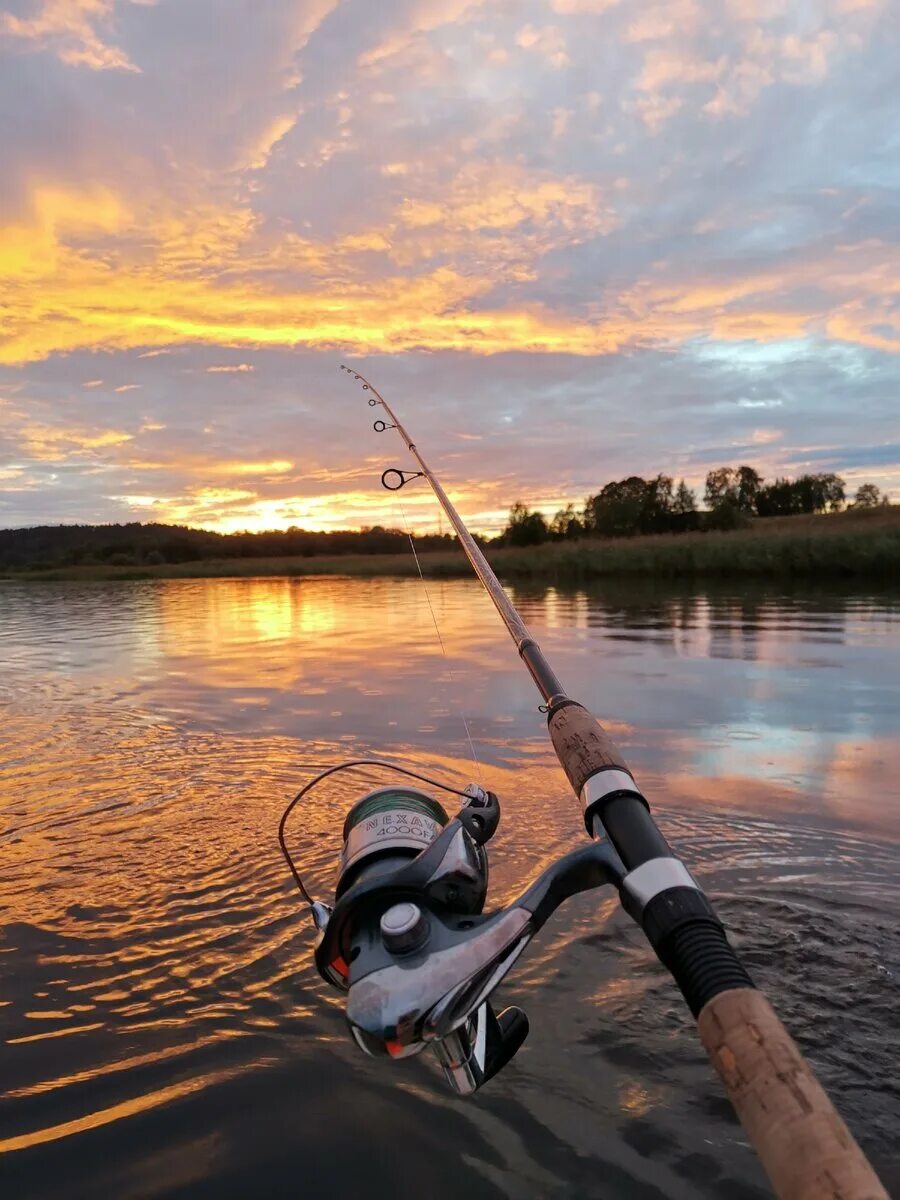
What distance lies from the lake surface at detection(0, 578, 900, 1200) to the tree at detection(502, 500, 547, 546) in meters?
46.2

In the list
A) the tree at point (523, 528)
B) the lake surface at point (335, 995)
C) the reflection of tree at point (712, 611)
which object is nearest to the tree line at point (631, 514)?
the tree at point (523, 528)

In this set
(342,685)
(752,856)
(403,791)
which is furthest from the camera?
(342,685)

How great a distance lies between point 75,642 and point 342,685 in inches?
241

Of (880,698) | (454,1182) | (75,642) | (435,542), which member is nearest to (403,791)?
(454,1182)

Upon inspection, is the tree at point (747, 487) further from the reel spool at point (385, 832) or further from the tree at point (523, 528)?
the reel spool at point (385, 832)

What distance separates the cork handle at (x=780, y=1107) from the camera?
90cm

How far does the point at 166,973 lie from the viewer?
2678 millimetres

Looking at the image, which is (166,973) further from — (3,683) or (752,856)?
(3,683)

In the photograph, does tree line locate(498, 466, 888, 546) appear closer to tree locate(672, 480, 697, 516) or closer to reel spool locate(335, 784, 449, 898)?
tree locate(672, 480, 697, 516)

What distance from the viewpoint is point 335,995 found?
2553 millimetres

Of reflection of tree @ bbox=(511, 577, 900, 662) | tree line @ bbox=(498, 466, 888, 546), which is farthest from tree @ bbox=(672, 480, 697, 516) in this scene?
reflection of tree @ bbox=(511, 577, 900, 662)

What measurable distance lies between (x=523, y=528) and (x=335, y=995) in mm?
52110

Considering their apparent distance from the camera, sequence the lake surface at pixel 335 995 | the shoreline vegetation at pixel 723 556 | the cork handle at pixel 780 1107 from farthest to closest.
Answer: the shoreline vegetation at pixel 723 556 → the lake surface at pixel 335 995 → the cork handle at pixel 780 1107

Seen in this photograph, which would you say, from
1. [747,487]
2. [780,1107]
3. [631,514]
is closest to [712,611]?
[780,1107]
